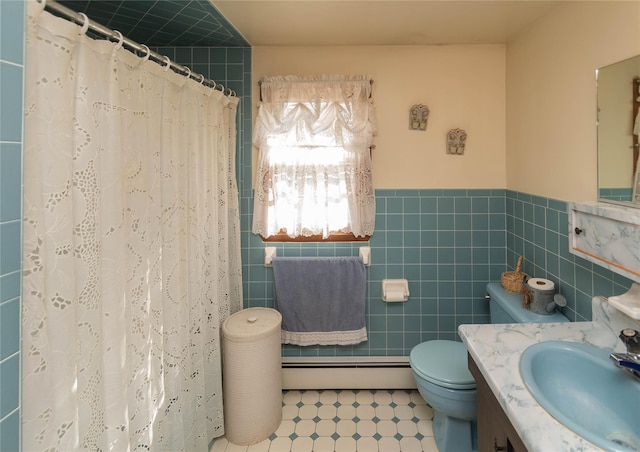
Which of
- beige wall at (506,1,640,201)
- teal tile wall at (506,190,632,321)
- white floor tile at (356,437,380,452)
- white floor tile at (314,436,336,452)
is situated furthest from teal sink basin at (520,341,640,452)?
white floor tile at (314,436,336,452)

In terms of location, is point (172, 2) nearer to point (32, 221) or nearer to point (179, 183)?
point (179, 183)

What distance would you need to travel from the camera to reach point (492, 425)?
1.28 m

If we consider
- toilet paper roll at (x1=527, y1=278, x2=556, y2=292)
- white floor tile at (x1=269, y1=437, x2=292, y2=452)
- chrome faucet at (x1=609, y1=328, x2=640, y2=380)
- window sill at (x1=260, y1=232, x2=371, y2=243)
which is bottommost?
white floor tile at (x1=269, y1=437, x2=292, y2=452)

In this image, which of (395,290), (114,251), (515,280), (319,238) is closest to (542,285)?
(515,280)

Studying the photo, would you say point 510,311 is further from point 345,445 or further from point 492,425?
point 345,445

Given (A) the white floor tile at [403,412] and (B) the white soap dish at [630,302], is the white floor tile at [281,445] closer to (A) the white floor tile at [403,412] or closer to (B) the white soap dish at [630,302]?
(A) the white floor tile at [403,412]

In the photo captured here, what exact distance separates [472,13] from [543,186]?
96 centimetres

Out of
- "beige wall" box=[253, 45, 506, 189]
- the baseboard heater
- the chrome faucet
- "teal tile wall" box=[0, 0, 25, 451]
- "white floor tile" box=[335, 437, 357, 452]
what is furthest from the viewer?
the baseboard heater

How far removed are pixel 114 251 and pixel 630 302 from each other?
1.71 metres

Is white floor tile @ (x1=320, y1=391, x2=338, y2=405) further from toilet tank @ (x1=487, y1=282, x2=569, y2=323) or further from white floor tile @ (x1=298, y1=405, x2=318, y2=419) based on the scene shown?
toilet tank @ (x1=487, y1=282, x2=569, y2=323)

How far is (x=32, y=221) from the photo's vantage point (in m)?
0.94

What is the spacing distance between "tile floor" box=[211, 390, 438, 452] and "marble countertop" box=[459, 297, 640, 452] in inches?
37.3

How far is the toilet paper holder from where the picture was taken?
7.88 feet

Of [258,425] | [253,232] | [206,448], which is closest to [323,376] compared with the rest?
[258,425]
